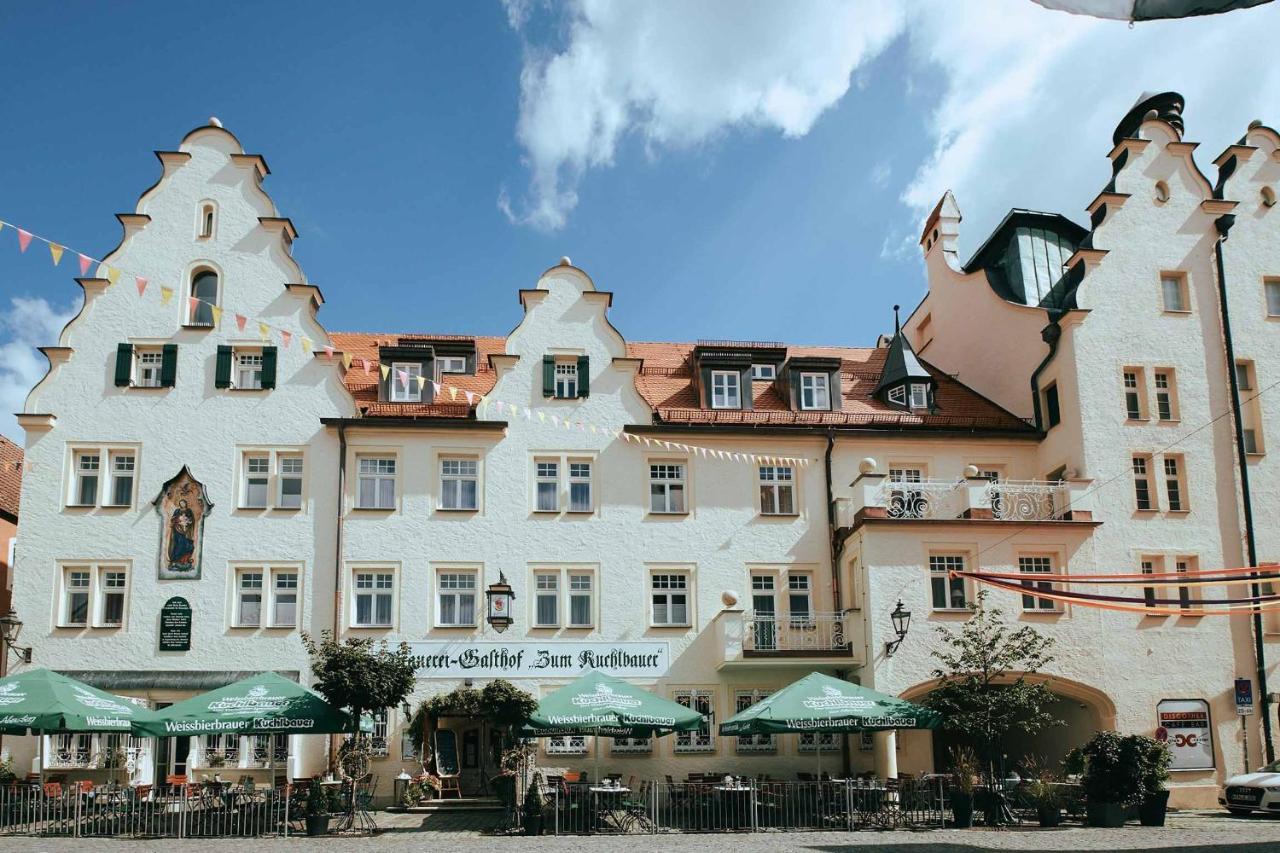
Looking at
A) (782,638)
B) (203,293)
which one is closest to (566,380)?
(782,638)

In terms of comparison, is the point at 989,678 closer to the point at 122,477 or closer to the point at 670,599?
the point at 670,599

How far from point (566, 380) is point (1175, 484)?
14337 millimetres

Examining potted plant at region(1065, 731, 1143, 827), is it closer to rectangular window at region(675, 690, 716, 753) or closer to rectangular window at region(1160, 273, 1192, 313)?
rectangular window at region(675, 690, 716, 753)

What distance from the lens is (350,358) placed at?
29688 mm

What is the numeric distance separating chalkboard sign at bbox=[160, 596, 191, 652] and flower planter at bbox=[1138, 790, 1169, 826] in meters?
19.3

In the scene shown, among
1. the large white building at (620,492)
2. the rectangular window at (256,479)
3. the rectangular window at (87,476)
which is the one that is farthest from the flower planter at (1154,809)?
the rectangular window at (87,476)

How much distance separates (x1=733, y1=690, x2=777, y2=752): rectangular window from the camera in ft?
88.5

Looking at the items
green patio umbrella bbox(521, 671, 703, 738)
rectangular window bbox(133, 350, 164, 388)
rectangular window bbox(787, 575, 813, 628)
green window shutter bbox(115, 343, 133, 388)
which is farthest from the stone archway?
green window shutter bbox(115, 343, 133, 388)

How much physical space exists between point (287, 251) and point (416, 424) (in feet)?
17.9

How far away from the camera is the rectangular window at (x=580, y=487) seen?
2808 centimetres

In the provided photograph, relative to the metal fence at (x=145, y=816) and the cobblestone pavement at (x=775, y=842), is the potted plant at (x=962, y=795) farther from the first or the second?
the metal fence at (x=145, y=816)

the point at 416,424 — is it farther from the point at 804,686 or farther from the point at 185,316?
the point at 804,686

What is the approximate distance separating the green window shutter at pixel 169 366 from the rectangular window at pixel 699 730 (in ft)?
43.8

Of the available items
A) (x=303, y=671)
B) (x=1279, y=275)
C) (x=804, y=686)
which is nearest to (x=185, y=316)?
(x=303, y=671)
